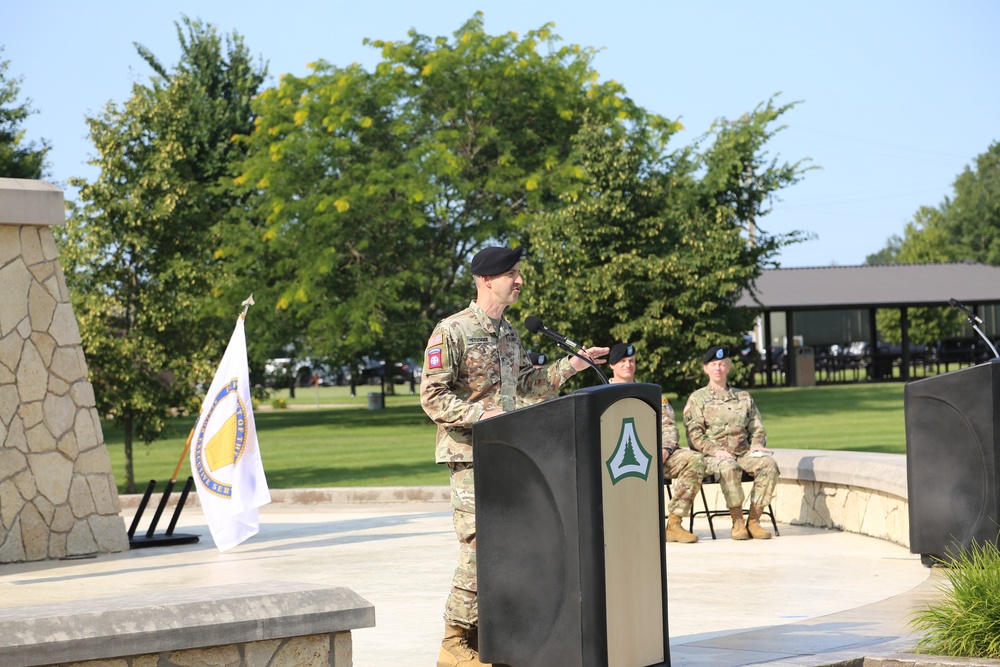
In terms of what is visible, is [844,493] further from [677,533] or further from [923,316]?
[923,316]

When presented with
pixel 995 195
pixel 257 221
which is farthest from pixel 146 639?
pixel 995 195

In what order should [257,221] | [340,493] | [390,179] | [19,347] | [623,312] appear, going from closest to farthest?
[19,347]
[340,493]
[623,312]
[390,179]
[257,221]

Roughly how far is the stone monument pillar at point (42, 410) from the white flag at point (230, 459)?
3.13 ft

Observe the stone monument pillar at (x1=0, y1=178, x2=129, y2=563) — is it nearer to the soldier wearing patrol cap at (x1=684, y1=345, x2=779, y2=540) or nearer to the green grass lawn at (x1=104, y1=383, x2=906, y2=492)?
the soldier wearing patrol cap at (x1=684, y1=345, x2=779, y2=540)

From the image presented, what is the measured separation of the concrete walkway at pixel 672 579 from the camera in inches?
252

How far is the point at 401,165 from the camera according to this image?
3347 cm

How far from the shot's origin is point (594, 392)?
16.3 ft

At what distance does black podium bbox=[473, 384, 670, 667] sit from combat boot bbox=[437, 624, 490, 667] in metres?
0.51

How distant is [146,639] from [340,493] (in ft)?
38.0

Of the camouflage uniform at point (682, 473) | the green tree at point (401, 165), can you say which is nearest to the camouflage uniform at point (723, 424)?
the camouflage uniform at point (682, 473)

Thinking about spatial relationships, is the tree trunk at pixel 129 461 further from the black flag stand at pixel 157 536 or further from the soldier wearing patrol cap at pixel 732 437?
the soldier wearing patrol cap at pixel 732 437

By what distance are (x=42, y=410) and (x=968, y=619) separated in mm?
8226

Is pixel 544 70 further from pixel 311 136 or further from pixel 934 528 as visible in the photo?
pixel 934 528

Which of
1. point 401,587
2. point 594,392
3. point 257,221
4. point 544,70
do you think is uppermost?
point 544,70
